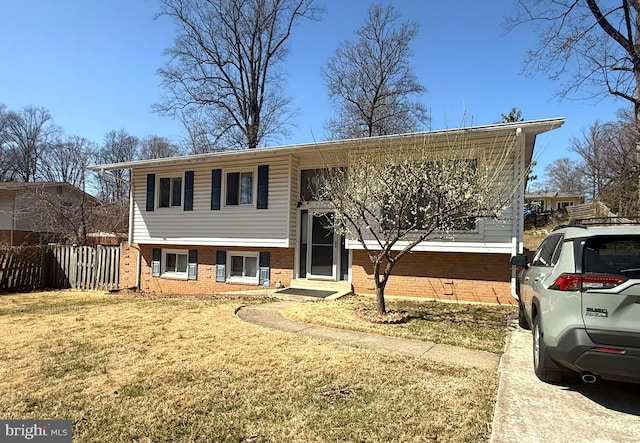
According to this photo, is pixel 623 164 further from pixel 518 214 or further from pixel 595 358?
pixel 595 358

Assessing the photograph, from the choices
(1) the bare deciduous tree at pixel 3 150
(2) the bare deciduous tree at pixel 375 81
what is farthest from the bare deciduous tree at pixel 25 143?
(2) the bare deciduous tree at pixel 375 81

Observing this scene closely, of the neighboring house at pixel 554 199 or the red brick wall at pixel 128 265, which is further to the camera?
the neighboring house at pixel 554 199

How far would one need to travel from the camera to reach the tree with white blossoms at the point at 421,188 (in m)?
6.70

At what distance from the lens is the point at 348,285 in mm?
10633

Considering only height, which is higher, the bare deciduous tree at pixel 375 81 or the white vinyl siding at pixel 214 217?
the bare deciduous tree at pixel 375 81

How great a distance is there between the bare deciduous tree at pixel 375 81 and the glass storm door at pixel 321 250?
1424 cm

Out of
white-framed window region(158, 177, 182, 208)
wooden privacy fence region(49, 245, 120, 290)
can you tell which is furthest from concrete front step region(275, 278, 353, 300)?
wooden privacy fence region(49, 245, 120, 290)

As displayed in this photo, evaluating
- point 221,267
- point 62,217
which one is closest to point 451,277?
point 221,267

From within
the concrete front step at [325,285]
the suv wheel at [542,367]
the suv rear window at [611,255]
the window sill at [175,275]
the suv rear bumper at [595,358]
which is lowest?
the window sill at [175,275]

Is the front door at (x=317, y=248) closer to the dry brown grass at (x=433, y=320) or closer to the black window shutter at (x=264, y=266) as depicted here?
the black window shutter at (x=264, y=266)

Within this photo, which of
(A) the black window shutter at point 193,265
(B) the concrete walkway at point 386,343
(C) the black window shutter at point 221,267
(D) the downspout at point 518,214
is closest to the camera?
(B) the concrete walkway at point 386,343

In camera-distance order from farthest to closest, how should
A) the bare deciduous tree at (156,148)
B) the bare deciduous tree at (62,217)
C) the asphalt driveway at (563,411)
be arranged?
the bare deciduous tree at (156,148) < the bare deciduous tree at (62,217) < the asphalt driveway at (563,411)

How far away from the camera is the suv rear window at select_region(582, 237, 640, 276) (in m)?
3.29

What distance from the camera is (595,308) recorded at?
323 centimetres
